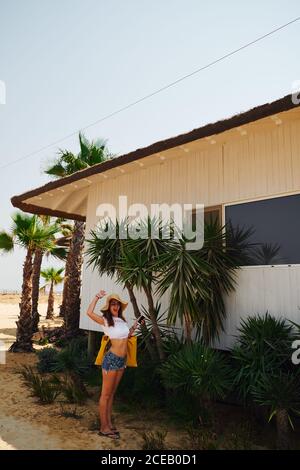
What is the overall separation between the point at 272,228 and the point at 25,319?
9657mm

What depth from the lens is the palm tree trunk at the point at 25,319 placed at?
11711 millimetres

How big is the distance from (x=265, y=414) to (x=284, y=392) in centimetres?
138

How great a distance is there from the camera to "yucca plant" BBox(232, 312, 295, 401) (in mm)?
4449

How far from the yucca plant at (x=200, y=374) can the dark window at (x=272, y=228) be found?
6.09 ft

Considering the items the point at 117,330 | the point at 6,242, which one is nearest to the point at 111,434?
the point at 117,330

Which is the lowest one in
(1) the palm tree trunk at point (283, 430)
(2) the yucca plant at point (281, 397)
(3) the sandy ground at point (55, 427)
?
(3) the sandy ground at point (55, 427)

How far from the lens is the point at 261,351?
4.60m

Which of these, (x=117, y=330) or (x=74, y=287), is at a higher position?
(x=74, y=287)

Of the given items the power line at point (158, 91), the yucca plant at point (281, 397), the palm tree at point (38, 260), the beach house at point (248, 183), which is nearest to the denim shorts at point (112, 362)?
the yucca plant at point (281, 397)

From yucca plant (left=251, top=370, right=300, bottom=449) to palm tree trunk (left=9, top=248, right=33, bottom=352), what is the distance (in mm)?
9592

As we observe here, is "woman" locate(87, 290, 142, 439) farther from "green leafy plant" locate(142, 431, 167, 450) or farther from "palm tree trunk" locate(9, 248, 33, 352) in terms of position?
"palm tree trunk" locate(9, 248, 33, 352)

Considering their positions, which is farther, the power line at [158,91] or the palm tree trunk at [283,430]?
the power line at [158,91]

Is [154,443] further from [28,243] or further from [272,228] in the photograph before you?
[28,243]

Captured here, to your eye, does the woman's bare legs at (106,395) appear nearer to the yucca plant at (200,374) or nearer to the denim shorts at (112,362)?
the denim shorts at (112,362)
